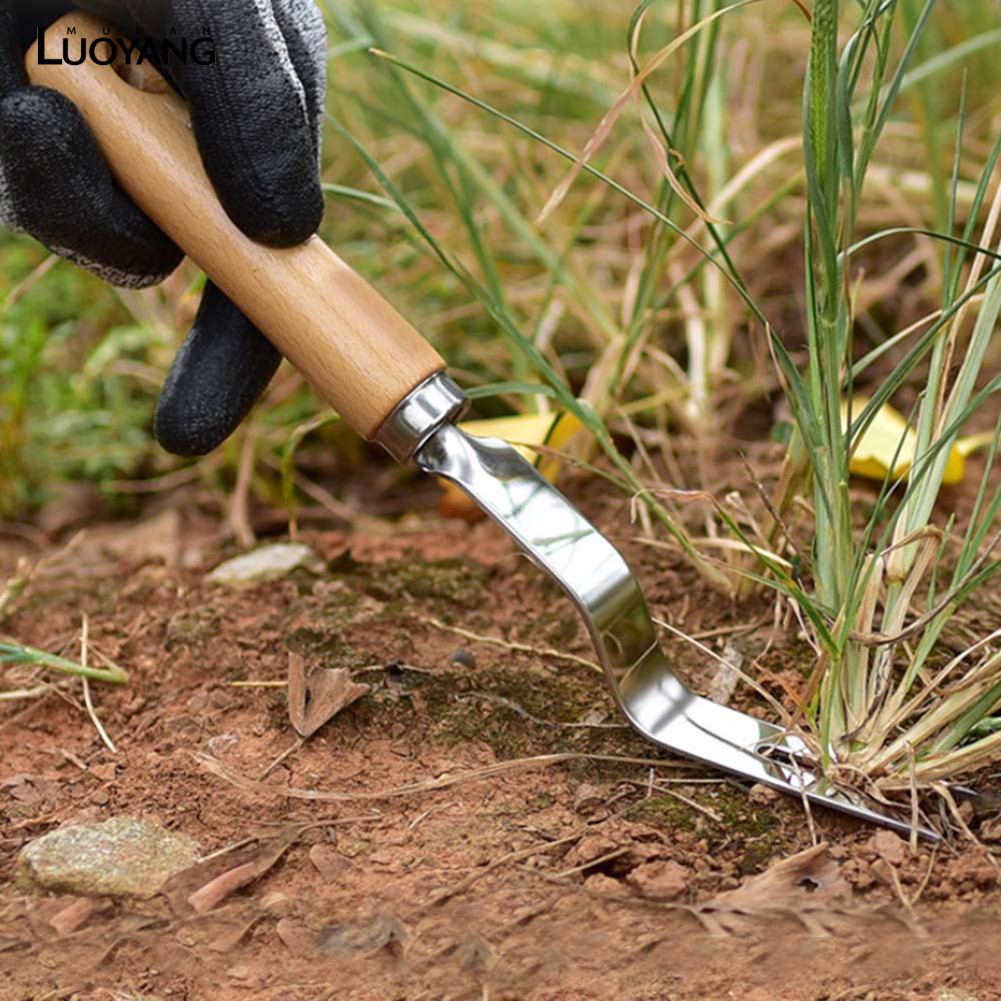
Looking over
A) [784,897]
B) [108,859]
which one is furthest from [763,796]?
[108,859]

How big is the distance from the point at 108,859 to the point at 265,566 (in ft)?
1.56

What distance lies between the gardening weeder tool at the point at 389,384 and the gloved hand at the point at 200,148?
24mm

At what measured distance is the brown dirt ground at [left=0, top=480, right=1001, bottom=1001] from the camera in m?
0.82

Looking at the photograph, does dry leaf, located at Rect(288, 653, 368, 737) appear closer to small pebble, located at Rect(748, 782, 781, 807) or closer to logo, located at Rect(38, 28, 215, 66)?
small pebble, located at Rect(748, 782, 781, 807)

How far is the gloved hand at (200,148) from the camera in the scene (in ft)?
3.26

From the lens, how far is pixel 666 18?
2258 millimetres

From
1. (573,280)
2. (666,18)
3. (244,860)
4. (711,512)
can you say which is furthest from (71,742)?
(666,18)

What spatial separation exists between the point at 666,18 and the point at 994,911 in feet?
6.05

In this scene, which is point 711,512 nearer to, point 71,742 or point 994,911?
point 994,911

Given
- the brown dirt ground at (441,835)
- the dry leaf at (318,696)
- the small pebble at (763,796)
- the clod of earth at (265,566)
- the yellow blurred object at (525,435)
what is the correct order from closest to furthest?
the brown dirt ground at (441,835) < the small pebble at (763,796) < the dry leaf at (318,696) < the clod of earth at (265,566) < the yellow blurred object at (525,435)

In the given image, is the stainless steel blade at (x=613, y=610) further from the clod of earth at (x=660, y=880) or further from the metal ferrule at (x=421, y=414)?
the clod of earth at (x=660, y=880)

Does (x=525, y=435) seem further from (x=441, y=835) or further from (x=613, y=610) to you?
(x=441, y=835)

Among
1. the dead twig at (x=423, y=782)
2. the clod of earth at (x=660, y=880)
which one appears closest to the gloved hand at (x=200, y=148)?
the dead twig at (x=423, y=782)

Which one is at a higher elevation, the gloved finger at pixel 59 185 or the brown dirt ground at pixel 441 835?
the gloved finger at pixel 59 185
